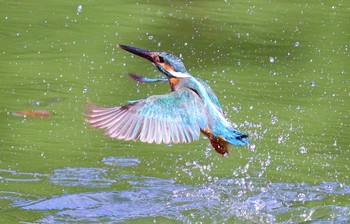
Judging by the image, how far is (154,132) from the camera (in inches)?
168

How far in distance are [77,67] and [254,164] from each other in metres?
1.97

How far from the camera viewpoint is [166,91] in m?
6.29

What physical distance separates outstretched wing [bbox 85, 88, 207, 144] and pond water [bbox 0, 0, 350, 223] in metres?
0.46

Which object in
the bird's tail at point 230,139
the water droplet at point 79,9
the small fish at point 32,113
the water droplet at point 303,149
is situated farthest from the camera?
the water droplet at point 79,9

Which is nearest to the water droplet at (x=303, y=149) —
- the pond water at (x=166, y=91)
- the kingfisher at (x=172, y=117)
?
the pond water at (x=166, y=91)

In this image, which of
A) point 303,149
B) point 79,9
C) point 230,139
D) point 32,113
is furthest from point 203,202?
point 79,9

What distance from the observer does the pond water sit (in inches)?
187

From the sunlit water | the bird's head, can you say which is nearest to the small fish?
the sunlit water

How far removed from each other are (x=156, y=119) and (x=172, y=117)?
0.32 ft

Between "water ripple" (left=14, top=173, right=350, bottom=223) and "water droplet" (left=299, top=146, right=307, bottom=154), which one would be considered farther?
"water droplet" (left=299, top=146, right=307, bottom=154)

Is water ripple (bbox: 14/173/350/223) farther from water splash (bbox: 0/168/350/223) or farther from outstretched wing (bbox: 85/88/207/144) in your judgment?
outstretched wing (bbox: 85/88/207/144)

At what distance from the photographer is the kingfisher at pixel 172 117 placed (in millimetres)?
4238

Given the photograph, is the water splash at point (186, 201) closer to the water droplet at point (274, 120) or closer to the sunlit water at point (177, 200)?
the sunlit water at point (177, 200)

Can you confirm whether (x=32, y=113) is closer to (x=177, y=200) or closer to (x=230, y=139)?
(x=177, y=200)
